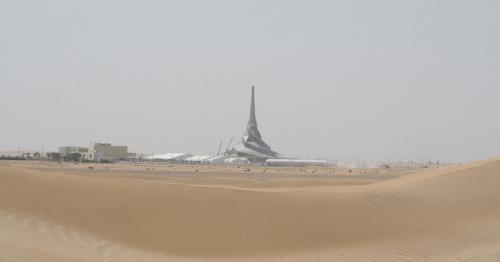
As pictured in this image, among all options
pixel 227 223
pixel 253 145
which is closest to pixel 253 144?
pixel 253 145

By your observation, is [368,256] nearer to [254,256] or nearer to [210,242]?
[254,256]

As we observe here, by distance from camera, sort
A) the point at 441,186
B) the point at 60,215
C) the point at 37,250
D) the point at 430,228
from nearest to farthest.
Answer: the point at 37,250 < the point at 60,215 < the point at 430,228 < the point at 441,186

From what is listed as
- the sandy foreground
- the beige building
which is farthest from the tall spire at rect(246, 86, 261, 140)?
the sandy foreground

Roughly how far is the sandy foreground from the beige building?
326 feet

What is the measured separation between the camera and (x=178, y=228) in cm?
1302

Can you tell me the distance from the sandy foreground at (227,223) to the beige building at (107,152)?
9941 cm

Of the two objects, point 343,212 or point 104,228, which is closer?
point 104,228

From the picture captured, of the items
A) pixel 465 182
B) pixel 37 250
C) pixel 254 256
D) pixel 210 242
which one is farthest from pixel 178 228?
pixel 465 182

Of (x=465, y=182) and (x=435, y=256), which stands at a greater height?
(x=465, y=182)

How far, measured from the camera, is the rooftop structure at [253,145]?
154625 millimetres

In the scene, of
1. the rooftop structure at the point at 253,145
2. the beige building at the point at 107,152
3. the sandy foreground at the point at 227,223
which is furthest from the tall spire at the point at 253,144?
Answer: the sandy foreground at the point at 227,223

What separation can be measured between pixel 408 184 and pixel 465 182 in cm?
225

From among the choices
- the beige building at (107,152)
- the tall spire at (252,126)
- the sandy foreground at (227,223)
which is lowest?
the sandy foreground at (227,223)

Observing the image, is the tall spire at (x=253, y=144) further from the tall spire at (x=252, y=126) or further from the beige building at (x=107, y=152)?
the beige building at (x=107, y=152)
